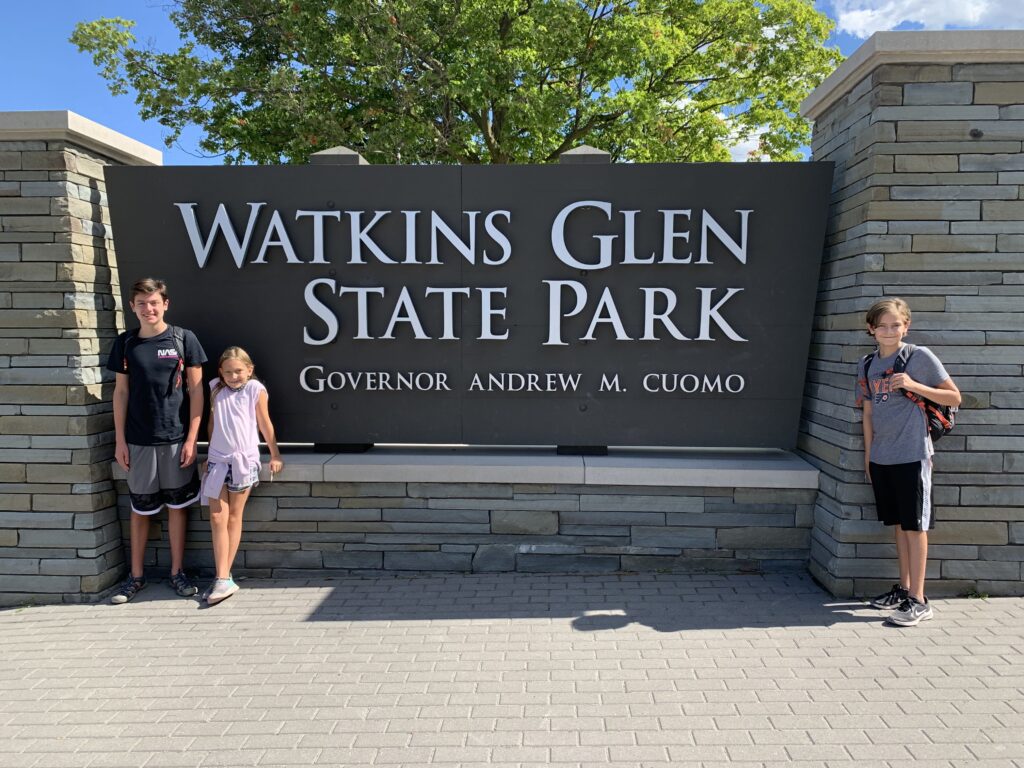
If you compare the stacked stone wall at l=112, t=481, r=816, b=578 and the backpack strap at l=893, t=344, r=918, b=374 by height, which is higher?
the backpack strap at l=893, t=344, r=918, b=374

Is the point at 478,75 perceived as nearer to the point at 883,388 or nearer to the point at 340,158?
the point at 340,158

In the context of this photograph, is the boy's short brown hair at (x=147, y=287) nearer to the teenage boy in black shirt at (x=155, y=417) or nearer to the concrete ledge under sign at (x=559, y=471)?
the teenage boy in black shirt at (x=155, y=417)

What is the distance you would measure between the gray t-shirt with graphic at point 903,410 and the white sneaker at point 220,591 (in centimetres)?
380

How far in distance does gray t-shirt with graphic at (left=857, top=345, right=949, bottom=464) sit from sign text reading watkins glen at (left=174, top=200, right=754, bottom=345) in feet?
2.92

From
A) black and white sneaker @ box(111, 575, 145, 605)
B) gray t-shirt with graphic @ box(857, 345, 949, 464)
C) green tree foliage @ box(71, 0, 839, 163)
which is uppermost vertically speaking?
green tree foliage @ box(71, 0, 839, 163)

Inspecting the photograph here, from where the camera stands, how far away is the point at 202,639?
3551mm

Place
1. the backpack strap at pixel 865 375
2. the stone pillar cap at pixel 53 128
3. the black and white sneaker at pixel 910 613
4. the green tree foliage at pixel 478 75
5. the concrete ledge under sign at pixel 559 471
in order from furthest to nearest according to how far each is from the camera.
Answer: the green tree foliage at pixel 478 75 < the concrete ledge under sign at pixel 559 471 < the stone pillar cap at pixel 53 128 < the backpack strap at pixel 865 375 < the black and white sneaker at pixel 910 613

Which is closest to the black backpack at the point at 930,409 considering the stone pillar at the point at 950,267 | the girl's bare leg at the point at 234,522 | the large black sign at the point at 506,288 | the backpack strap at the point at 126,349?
the stone pillar at the point at 950,267

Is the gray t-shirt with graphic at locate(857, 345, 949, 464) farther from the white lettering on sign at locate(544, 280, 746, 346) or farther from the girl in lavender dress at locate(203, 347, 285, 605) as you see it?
the girl in lavender dress at locate(203, 347, 285, 605)

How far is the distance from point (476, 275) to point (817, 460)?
245 cm

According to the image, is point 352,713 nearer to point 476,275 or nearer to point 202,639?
point 202,639

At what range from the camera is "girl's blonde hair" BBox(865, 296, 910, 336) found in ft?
11.8

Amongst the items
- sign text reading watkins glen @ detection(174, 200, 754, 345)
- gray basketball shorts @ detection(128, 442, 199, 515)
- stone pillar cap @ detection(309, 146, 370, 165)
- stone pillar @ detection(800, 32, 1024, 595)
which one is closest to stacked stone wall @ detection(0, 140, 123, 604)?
gray basketball shorts @ detection(128, 442, 199, 515)

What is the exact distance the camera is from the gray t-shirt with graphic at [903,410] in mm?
3598
